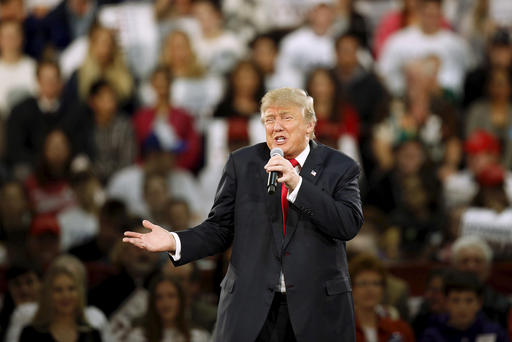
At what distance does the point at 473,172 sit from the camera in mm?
8273

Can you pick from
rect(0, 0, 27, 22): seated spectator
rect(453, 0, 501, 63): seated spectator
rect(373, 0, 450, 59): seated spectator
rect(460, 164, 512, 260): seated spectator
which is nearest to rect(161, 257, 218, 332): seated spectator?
rect(460, 164, 512, 260): seated spectator

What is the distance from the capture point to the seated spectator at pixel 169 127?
Result: 8.41 metres

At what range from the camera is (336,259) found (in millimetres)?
3648

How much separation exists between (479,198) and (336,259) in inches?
155

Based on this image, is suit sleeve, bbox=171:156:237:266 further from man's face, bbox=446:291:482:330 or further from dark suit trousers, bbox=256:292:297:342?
man's face, bbox=446:291:482:330

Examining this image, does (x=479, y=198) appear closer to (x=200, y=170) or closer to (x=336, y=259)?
(x=200, y=170)

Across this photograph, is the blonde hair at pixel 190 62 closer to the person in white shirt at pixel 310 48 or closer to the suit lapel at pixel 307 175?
the person in white shirt at pixel 310 48

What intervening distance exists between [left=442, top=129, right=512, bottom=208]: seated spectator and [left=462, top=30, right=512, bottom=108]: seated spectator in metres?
0.60

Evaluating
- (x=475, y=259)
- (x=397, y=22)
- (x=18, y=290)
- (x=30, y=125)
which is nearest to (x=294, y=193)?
(x=18, y=290)

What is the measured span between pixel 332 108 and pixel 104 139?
72.4 inches

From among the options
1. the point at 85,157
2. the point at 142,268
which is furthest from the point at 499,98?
the point at 142,268

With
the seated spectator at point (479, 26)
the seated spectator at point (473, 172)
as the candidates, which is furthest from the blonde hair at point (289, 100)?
the seated spectator at point (479, 26)

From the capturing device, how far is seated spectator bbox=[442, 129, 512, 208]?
7957 millimetres

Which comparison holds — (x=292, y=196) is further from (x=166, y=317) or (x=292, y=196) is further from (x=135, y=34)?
(x=135, y=34)
